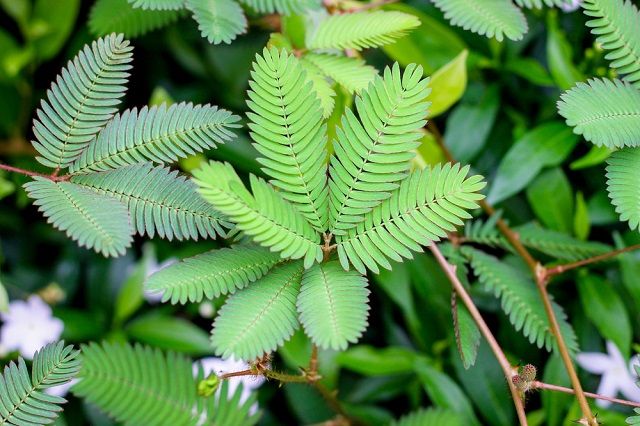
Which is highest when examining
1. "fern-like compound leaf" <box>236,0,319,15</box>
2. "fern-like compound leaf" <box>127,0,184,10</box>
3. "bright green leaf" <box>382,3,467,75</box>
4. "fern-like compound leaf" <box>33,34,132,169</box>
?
"fern-like compound leaf" <box>236,0,319,15</box>

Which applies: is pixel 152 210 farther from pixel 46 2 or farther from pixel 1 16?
pixel 1 16

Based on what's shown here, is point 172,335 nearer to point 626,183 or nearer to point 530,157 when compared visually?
point 530,157

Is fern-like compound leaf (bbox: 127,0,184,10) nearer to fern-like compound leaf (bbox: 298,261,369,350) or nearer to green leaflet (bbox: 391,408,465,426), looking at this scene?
fern-like compound leaf (bbox: 298,261,369,350)

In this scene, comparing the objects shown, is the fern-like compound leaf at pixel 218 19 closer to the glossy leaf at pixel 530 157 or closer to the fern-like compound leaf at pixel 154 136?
the fern-like compound leaf at pixel 154 136

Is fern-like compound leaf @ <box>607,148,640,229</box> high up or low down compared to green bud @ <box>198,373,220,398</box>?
up

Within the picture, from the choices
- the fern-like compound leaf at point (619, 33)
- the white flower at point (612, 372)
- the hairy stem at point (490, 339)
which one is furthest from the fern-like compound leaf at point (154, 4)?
the white flower at point (612, 372)

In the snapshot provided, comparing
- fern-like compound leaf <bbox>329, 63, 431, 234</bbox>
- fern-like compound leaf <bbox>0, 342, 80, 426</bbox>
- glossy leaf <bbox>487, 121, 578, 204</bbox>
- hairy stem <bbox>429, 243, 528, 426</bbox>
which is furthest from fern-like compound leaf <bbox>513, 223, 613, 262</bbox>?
fern-like compound leaf <bbox>0, 342, 80, 426</bbox>

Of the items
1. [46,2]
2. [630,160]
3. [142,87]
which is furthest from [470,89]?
[46,2]
